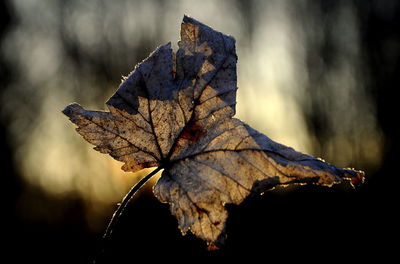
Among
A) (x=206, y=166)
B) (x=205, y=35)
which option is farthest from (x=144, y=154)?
(x=205, y=35)

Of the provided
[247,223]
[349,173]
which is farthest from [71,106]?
[247,223]

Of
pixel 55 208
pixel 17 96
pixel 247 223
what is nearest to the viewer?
pixel 247 223

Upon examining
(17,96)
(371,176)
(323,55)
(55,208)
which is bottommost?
(55,208)

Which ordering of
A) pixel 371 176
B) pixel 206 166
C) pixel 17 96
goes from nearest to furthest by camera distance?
pixel 206 166 < pixel 17 96 < pixel 371 176

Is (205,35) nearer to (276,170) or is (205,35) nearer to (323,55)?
(276,170)

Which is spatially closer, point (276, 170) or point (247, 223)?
point (276, 170)

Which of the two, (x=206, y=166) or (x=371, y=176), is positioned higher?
(x=371, y=176)

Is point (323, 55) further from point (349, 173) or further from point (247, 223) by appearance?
point (349, 173)
